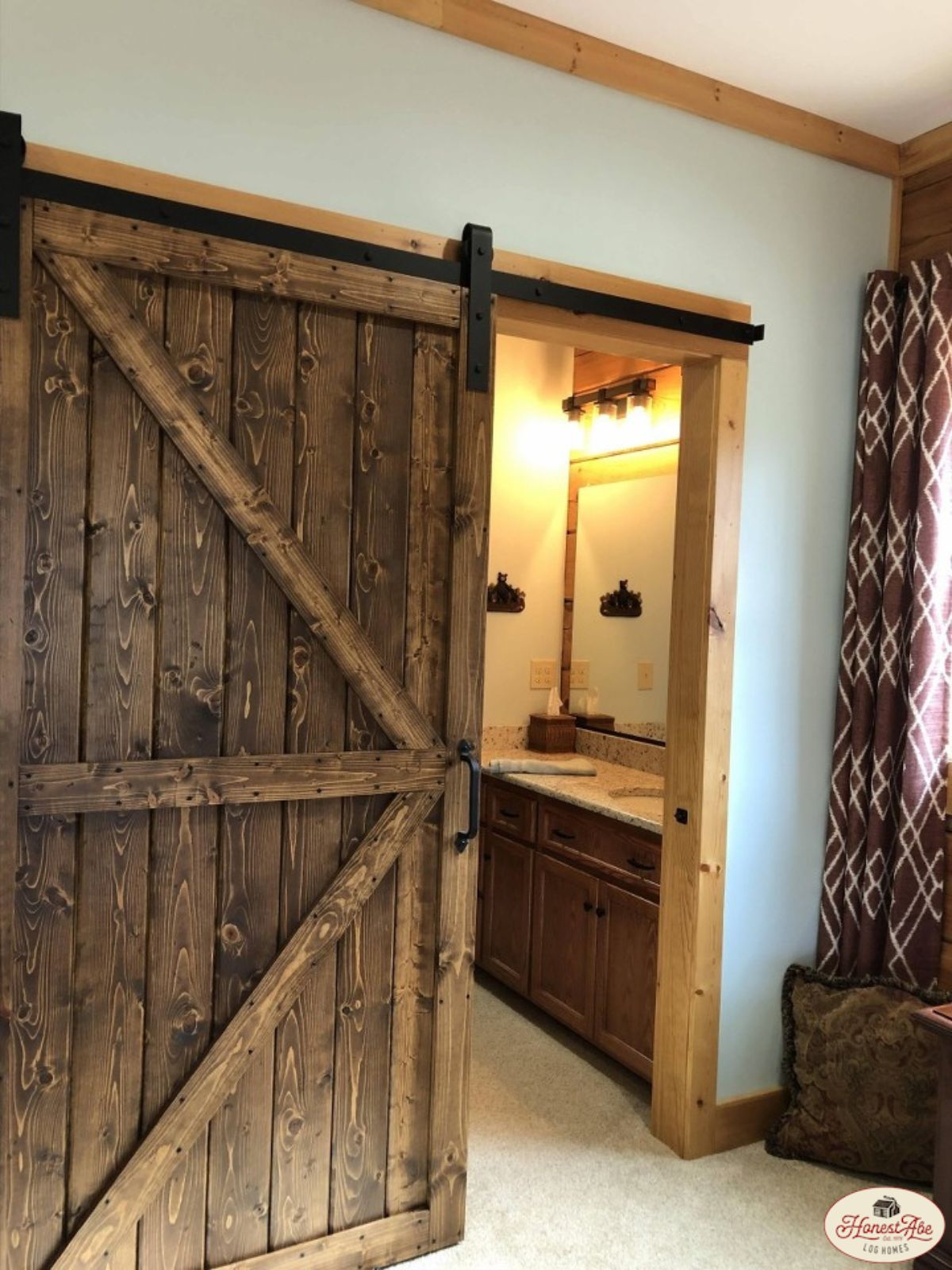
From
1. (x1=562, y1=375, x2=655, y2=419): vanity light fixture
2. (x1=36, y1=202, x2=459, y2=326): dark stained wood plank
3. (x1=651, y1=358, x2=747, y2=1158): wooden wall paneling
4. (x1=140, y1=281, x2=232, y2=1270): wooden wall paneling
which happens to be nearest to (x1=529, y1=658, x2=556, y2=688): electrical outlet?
(x1=562, y1=375, x2=655, y2=419): vanity light fixture

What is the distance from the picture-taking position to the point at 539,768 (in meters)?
3.67

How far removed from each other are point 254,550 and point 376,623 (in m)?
0.31

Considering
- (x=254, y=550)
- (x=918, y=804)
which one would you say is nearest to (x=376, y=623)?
(x=254, y=550)

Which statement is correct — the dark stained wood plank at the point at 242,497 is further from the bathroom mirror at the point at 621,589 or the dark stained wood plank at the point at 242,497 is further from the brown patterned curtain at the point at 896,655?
the bathroom mirror at the point at 621,589

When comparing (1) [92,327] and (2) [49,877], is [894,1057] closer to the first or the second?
(2) [49,877]

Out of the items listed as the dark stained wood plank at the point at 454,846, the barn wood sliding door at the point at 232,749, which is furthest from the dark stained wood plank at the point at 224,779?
the dark stained wood plank at the point at 454,846

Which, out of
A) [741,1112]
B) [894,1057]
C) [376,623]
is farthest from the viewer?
[741,1112]

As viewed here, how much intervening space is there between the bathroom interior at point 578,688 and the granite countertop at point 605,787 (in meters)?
0.01

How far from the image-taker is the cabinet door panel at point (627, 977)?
9.77 feet

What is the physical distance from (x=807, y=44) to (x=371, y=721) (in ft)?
6.38

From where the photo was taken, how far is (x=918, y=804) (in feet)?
8.84

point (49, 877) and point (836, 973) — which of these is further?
point (836, 973)

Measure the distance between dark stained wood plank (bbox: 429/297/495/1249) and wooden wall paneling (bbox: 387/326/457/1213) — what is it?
22 millimetres

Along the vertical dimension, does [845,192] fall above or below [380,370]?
above
